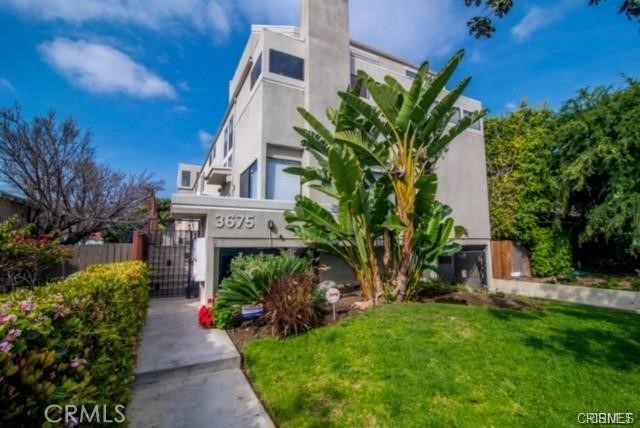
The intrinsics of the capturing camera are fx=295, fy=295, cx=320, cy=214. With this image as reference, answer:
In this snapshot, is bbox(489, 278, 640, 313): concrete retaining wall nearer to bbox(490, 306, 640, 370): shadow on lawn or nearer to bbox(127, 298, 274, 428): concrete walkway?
bbox(490, 306, 640, 370): shadow on lawn

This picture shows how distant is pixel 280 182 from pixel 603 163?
54.2 ft

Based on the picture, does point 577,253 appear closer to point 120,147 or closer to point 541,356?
point 541,356

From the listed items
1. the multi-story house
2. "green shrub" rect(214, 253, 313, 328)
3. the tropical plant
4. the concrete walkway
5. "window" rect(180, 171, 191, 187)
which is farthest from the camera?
"window" rect(180, 171, 191, 187)

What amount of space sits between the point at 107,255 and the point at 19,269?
19.3 feet

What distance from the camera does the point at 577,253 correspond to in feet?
63.1

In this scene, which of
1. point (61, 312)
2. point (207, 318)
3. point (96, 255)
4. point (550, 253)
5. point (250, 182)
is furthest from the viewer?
point (550, 253)

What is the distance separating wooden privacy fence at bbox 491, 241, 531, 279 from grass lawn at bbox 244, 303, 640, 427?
35.4 ft

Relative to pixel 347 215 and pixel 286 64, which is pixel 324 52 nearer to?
pixel 286 64

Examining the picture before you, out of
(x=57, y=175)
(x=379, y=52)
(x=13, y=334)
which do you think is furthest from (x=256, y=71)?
(x=13, y=334)

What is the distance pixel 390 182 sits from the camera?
316 inches

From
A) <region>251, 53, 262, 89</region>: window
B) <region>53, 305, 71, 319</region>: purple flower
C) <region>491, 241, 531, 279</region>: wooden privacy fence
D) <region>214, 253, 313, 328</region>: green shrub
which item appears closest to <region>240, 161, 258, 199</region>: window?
<region>251, 53, 262, 89</region>: window

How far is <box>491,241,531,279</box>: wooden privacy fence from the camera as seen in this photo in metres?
16.7

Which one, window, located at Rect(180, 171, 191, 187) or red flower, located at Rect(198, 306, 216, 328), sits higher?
window, located at Rect(180, 171, 191, 187)

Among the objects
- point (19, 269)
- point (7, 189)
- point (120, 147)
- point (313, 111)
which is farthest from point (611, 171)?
point (7, 189)
